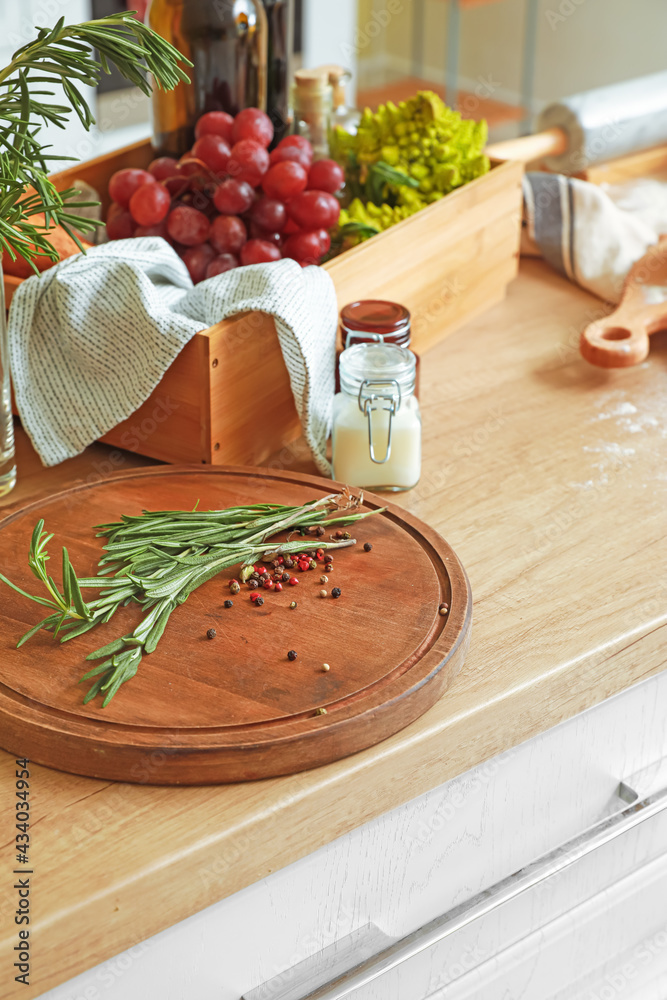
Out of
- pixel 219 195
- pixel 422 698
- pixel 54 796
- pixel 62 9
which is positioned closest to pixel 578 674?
pixel 422 698

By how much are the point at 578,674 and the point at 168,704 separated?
0.29 metres

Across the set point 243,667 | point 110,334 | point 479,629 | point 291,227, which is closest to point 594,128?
point 291,227

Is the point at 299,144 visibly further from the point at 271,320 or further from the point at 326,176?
the point at 271,320

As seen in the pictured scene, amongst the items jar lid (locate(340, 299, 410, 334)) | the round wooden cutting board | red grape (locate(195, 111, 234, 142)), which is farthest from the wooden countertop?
red grape (locate(195, 111, 234, 142))

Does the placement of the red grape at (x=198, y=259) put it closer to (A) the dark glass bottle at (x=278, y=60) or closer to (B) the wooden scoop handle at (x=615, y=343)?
(A) the dark glass bottle at (x=278, y=60)

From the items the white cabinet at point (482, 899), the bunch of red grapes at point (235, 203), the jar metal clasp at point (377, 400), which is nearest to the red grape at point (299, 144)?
the bunch of red grapes at point (235, 203)

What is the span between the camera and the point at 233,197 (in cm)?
105

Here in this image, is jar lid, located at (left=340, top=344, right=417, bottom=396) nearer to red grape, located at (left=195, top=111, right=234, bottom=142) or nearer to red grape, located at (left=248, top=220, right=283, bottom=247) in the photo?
red grape, located at (left=248, top=220, right=283, bottom=247)

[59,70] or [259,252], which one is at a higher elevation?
[59,70]

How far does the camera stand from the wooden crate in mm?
902

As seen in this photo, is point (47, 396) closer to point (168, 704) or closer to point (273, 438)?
point (273, 438)

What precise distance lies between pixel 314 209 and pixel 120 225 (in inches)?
8.5

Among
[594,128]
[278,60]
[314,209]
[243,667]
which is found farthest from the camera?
[594,128]

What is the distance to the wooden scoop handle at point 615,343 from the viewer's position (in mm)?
1101
